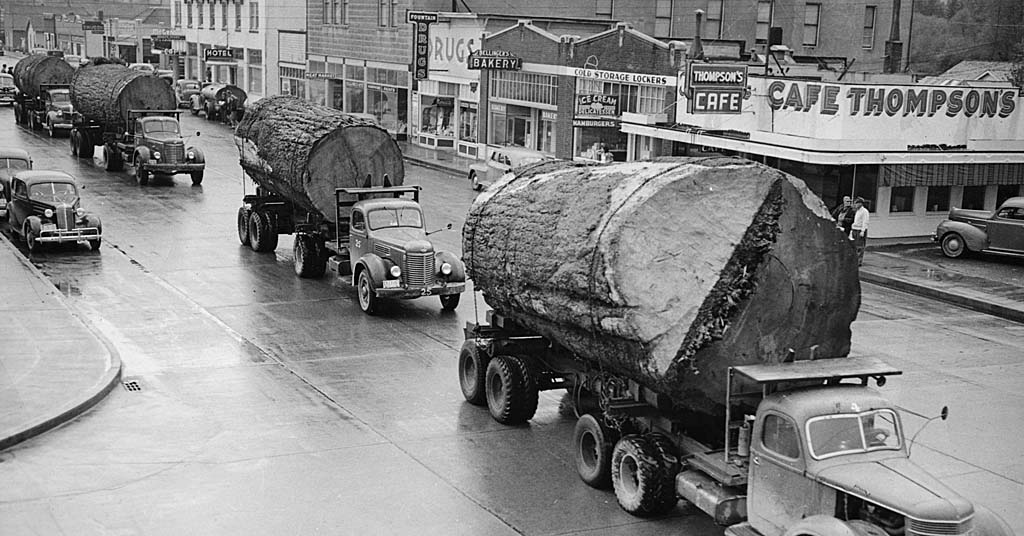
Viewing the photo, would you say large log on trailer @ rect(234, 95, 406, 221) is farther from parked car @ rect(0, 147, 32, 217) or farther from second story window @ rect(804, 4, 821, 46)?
second story window @ rect(804, 4, 821, 46)

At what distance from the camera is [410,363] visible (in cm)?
1792

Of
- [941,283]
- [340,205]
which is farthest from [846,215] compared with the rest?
[340,205]

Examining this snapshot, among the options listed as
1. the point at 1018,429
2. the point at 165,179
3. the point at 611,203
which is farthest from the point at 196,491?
the point at 165,179

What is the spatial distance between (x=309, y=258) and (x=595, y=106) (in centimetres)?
1696

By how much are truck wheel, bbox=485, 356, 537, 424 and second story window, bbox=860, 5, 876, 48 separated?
45.4 meters

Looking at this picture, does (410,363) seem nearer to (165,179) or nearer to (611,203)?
(611,203)

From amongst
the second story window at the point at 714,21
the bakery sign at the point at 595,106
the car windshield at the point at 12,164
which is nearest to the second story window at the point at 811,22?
the second story window at the point at 714,21

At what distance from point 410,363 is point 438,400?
2017 millimetres

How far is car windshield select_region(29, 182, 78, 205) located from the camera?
2627 centimetres

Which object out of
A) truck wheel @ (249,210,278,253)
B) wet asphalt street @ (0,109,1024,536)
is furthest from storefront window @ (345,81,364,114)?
wet asphalt street @ (0,109,1024,536)

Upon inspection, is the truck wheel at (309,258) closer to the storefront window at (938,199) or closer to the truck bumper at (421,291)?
the truck bumper at (421,291)

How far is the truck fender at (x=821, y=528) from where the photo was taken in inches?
364

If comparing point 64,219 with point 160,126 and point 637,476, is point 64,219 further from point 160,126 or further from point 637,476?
point 637,476

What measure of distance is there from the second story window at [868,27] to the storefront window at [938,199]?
1012 inches
